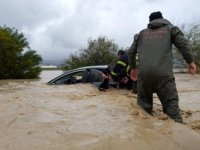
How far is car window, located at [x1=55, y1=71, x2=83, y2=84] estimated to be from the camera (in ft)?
41.1

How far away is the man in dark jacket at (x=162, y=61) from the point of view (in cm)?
614

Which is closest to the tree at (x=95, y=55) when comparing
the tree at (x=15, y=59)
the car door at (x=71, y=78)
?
the tree at (x=15, y=59)

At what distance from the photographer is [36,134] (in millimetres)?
4859

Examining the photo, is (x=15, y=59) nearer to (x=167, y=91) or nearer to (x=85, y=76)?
(x=85, y=76)

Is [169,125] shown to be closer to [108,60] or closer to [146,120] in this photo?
[146,120]

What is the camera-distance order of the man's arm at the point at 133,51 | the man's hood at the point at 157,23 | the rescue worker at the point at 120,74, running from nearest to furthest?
1. the man's hood at the point at 157,23
2. the man's arm at the point at 133,51
3. the rescue worker at the point at 120,74

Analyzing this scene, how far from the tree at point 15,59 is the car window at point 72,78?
72.9ft

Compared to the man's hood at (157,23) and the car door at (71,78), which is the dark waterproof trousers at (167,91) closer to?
the man's hood at (157,23)

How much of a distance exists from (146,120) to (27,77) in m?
30.1

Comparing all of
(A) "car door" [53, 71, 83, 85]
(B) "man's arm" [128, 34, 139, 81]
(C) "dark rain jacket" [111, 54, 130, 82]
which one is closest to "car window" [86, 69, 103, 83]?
(A) "car door" [53, 71, 83, 85]

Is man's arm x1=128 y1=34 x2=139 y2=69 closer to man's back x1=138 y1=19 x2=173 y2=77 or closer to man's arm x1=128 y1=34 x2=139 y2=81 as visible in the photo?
man's arm x1=128 y1=34 x2=139 y2=81

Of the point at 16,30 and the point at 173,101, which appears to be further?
the point at 16,30

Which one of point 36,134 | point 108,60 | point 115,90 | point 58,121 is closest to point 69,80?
point 115,90

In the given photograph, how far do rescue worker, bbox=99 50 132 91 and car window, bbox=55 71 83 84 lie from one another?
0.94m
